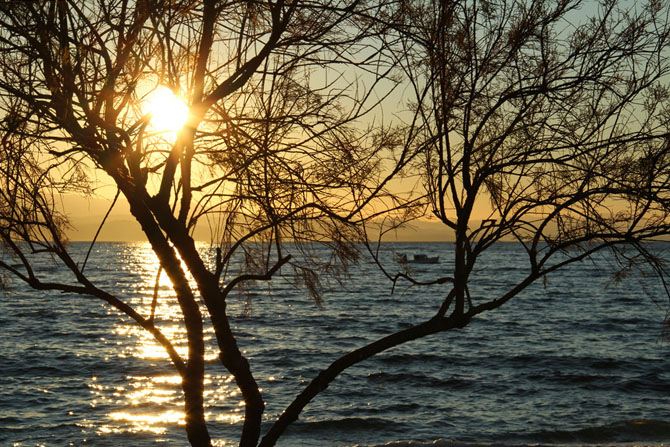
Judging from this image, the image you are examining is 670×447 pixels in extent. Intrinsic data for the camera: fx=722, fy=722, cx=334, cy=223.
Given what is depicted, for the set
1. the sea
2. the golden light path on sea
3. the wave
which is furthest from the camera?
the golden light path on sea

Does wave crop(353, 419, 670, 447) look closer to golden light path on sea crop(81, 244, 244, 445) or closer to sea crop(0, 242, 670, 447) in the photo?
sea crop(0, 242, 670, 447)

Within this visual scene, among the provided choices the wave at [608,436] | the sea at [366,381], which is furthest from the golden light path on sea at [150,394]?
the wave at [608,436]

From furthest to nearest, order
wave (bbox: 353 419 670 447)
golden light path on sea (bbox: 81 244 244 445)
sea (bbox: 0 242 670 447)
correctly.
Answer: golden light path on sea (bbox: 81 244 244 445), sea (bbox: 0 242 670 447), wave (bbox: 353 419 670 447)

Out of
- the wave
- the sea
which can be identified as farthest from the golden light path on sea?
the wave

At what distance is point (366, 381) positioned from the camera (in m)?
22.2

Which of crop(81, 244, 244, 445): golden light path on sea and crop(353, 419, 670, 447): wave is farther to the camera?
crop(81, 244, 244, 445): golden light path on sea

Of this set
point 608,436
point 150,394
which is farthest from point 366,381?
point 608,436

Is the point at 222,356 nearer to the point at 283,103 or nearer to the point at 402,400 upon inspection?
the point at 283,103

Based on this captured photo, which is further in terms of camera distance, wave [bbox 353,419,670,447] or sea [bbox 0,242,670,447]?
sea [bbox 0,242,670,447]

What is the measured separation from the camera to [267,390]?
2123 centimetres

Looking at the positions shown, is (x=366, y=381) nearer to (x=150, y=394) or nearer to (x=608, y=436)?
(x=150, y=394)

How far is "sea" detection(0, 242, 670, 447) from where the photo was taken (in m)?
16.9

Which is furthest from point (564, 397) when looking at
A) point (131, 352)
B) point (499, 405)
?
point (131, 352)

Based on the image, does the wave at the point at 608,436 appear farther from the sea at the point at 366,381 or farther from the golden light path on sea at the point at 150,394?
the golden light path on sea at the point at 150,394
